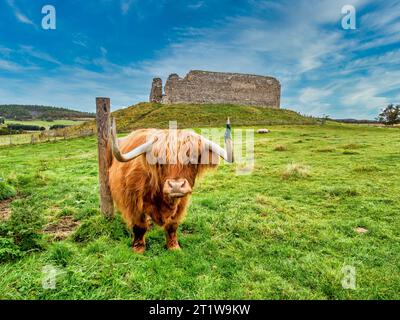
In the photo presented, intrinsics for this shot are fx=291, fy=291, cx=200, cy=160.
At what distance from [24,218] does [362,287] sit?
4.72 metres

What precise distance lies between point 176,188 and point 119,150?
0.78 metres

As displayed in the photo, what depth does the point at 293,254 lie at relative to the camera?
4461 millimetres

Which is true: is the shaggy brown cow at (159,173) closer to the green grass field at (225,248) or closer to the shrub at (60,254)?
the green grass field at (225,248)

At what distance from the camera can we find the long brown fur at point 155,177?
357cm

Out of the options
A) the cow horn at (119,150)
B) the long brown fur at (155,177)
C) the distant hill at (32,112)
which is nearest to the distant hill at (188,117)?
the long brown fur at (155,177)

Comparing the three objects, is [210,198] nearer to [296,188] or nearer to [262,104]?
[296,188]

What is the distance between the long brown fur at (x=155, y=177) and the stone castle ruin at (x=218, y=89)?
191 ft

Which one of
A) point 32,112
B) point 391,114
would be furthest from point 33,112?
point 391,114

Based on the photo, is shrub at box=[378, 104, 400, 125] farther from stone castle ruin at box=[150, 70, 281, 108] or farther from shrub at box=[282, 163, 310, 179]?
shrub at box=[282, 163, 310, 179]

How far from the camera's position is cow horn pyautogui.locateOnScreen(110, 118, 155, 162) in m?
3.23

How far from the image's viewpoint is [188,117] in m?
46.2

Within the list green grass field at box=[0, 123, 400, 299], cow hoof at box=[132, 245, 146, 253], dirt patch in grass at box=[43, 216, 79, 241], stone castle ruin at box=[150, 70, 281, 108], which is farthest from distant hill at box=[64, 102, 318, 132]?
cow hoof at box=[132, 245, 146, 253]

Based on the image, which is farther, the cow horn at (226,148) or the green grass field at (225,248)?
the cow horn at (226,148)
